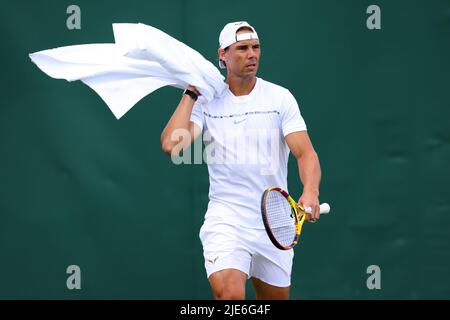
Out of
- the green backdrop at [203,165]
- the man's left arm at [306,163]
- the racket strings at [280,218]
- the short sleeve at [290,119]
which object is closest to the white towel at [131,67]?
the short sleeve at [290,119]

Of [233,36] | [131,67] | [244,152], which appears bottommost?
[244,152]

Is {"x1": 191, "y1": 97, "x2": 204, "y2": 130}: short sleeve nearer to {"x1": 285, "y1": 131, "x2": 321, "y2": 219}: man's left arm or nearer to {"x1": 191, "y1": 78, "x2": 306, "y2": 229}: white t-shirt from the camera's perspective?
{"x1": 191, "y1": 78, "x2": 306, "y2": 229}: white t-shirt

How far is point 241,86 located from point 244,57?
17 centimetres

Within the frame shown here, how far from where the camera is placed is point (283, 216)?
5.07 metres

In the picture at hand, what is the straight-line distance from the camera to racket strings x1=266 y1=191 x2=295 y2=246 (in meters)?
4.98

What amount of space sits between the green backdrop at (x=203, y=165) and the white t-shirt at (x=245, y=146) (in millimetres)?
979

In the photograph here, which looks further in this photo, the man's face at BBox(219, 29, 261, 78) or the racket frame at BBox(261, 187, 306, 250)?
the man's face at BBox(219, 29, 261, 78)

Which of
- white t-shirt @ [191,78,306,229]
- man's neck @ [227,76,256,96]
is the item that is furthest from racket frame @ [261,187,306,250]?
man's neck @ [227,76,256,96]

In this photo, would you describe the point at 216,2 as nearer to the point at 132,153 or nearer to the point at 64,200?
the point at 132,153

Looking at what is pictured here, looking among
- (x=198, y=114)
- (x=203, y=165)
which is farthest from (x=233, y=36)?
(x=203, y=165)

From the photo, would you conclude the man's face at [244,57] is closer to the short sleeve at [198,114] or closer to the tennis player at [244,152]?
the tennis player at [244,152]

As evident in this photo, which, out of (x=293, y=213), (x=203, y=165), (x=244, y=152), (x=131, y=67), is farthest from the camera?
(x=203, y=165)

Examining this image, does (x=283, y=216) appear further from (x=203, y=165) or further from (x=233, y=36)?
(x=203, y=165)
